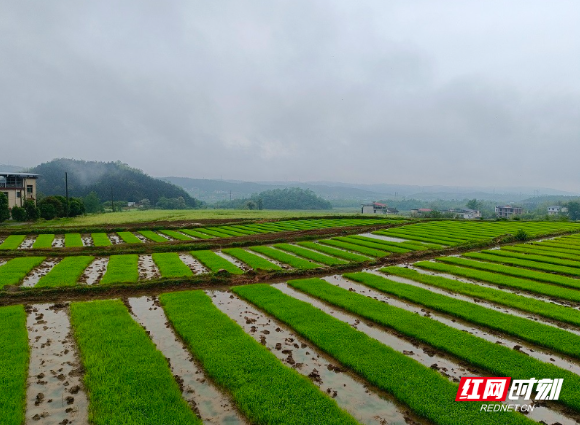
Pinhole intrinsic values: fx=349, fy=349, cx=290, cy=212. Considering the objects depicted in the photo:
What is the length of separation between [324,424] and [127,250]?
2323 cm

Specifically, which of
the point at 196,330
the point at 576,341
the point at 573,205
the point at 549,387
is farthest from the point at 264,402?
the point at 573,205

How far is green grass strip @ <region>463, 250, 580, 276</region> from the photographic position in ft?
64.1

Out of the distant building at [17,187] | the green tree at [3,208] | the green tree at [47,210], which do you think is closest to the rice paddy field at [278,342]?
the green tree at [3,208]

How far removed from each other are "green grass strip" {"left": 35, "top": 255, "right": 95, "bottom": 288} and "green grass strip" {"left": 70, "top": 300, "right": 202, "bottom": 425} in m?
5.33

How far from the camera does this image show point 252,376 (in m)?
8.21

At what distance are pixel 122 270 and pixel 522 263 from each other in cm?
2369

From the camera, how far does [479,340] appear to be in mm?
10102

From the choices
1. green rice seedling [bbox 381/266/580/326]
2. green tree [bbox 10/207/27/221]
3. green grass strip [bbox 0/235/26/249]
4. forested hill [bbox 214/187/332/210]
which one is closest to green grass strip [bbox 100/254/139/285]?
green grass strip [bbox 0/235/26/249]

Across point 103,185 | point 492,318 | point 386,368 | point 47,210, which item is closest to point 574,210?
point 492,318

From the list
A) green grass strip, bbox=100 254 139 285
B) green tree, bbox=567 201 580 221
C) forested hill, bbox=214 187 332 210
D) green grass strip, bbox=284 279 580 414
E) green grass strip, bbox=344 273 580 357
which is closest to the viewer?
green grass strip, bbox=284 279 580 414

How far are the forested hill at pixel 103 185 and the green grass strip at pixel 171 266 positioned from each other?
118 metres

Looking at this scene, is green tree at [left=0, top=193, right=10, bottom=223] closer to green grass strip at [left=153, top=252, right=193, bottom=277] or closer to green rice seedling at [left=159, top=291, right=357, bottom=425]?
green grass strip at [left=153, top=252, right=193, bottom=277]

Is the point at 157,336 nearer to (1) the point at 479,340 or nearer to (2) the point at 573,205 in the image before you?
(1) the point at 479,340

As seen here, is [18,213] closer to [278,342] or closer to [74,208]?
[74,208]
